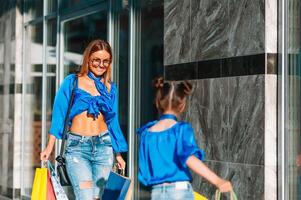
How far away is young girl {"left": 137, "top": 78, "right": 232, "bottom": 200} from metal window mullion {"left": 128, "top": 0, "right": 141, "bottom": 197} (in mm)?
4289

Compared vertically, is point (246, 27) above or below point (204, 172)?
above

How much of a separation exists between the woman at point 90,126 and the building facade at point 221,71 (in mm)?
1099

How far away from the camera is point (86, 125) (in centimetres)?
672

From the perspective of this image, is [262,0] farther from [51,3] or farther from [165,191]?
[51,3]

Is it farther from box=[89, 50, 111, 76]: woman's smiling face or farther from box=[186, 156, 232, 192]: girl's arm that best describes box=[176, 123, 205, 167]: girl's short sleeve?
box=[89, 50, 111, 76]: woman's smiling face

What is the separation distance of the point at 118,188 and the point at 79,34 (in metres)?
5.54

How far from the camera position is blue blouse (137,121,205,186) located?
5.11 meters

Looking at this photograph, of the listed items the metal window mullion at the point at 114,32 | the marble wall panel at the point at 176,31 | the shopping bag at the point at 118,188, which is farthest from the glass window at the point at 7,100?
the shopping bag at the point at 118,188

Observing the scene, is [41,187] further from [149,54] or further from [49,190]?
[149,54]

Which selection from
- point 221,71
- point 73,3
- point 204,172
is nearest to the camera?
point 204,172

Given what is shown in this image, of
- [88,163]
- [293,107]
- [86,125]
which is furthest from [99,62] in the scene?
[293,107]

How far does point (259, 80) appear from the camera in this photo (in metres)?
6.89

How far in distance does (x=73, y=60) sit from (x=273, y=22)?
16.9 feet

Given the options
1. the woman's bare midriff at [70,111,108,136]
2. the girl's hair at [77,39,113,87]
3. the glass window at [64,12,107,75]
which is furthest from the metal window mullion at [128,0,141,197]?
the woman's bare midriff at [70,111,108,136]
